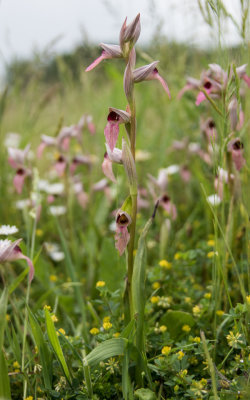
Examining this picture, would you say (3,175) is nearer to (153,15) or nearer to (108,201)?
(108,201)

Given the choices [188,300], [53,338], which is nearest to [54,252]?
[188,300]

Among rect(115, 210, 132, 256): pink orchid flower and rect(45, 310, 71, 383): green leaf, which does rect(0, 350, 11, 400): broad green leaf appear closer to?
rect(45, 310, 71, 383): green leaf

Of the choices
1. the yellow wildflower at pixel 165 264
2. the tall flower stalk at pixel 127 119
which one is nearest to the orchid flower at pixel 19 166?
the yellow wildflower at pixel 165 264

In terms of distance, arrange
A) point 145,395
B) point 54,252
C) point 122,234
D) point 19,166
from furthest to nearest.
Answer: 1. point 54,252
2. point 19,166
3. point 122,234
4. point 145,395

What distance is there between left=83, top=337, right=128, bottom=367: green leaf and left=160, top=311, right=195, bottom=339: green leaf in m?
0.27

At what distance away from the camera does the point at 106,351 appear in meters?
0.89

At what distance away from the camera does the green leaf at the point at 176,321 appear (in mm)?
1120

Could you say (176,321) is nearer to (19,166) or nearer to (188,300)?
(188,300)

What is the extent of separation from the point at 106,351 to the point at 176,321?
313 mm

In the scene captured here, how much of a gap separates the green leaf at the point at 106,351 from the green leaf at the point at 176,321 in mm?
270

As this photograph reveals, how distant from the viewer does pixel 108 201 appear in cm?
219

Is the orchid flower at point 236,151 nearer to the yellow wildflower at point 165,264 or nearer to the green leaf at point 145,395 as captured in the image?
the yellow wildflower at point 165,264

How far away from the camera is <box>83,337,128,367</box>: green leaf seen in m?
0.89

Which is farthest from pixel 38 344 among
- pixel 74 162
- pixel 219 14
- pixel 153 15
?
pixel 153 15
